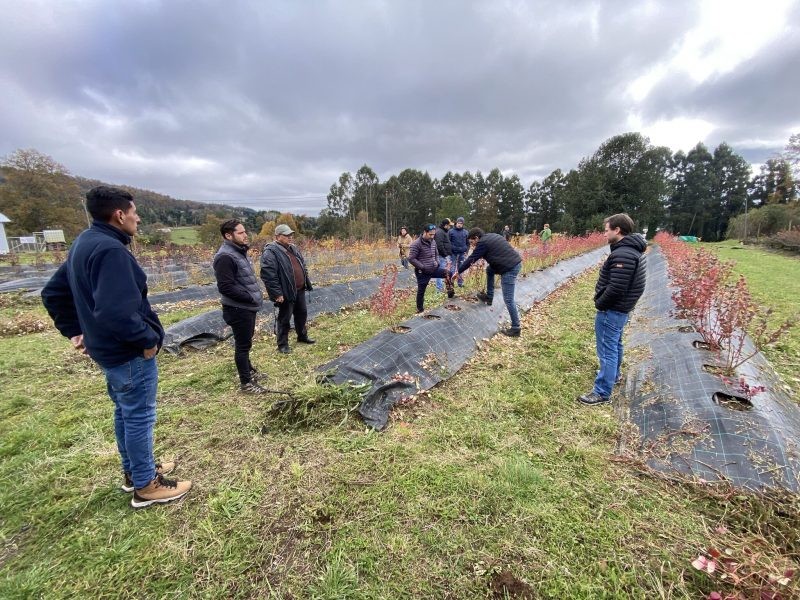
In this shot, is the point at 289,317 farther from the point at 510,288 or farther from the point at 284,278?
the point at 510,288

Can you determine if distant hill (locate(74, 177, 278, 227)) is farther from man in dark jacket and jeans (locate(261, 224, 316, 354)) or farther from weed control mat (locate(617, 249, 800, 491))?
weed control mat (locate(617, 249, 800, 491))

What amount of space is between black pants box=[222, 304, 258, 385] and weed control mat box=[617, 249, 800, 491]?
331 cm

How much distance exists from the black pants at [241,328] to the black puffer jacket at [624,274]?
3.24 metres

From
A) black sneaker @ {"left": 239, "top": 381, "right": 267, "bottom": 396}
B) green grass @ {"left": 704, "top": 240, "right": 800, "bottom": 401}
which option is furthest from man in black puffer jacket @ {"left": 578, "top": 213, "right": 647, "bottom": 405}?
black sneaker @ {"left": 239, "top": 381, "right": 267, "bottom": 396}

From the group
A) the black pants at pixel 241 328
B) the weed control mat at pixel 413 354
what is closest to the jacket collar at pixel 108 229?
the black pants at pixel 241 328

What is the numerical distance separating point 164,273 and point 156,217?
5168cm

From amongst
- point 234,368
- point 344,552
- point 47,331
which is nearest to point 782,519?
point 344,552

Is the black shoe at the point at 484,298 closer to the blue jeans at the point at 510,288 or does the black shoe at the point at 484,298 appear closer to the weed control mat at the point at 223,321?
the blue jeans at the point at 510,288

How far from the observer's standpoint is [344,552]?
1.66 meters

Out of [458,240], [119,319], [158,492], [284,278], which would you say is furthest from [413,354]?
[458,240]

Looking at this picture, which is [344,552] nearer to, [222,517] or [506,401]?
[222,517]

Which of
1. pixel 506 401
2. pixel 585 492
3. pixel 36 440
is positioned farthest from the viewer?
pixel 506 401

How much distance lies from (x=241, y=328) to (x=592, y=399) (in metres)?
3.40

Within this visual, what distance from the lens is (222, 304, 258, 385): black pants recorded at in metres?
3.16
